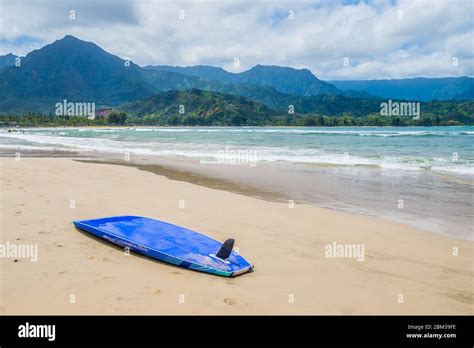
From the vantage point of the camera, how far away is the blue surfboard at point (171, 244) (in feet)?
15.2

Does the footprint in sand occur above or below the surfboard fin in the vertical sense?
below

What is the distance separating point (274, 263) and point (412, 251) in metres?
2.50

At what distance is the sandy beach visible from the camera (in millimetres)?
3680

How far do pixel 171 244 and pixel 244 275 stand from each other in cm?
124
